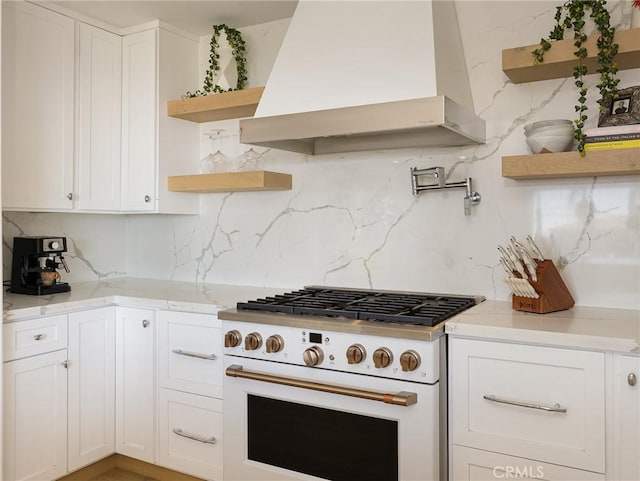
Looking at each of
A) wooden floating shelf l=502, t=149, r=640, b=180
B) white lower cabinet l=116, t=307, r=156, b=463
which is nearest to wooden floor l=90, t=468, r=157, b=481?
white lower cabinet l=116, t=307, r=156, b=463

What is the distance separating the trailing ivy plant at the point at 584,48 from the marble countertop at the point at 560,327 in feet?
1.97

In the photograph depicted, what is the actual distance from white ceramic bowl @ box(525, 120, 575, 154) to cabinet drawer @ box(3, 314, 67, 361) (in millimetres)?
2126

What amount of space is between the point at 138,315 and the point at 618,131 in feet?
7.09

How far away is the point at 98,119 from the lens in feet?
9.82

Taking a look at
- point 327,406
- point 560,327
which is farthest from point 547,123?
point 327,406

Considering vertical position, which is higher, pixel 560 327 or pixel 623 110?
pixel 623 110

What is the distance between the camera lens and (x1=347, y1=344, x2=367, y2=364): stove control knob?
6.52 ft

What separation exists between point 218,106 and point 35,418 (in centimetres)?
166

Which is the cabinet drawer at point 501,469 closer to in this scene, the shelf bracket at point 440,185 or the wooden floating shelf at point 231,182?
the shelf bracket at point 440,185

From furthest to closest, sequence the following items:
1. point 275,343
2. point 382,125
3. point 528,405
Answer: point 275,343 < point 382,125 < point 528,405

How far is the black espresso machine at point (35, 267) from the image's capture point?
2.77 metres

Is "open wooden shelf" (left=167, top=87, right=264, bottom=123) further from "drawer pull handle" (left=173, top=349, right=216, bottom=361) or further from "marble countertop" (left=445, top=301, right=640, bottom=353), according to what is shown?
Result: "marble countertop" (left=445, top=301, right=640, bottom=353)

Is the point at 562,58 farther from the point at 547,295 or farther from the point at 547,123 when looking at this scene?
the point at 547,295

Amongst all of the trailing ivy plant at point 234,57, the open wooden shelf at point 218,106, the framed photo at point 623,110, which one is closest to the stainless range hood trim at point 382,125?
the open wooden shelf at point 218,106
